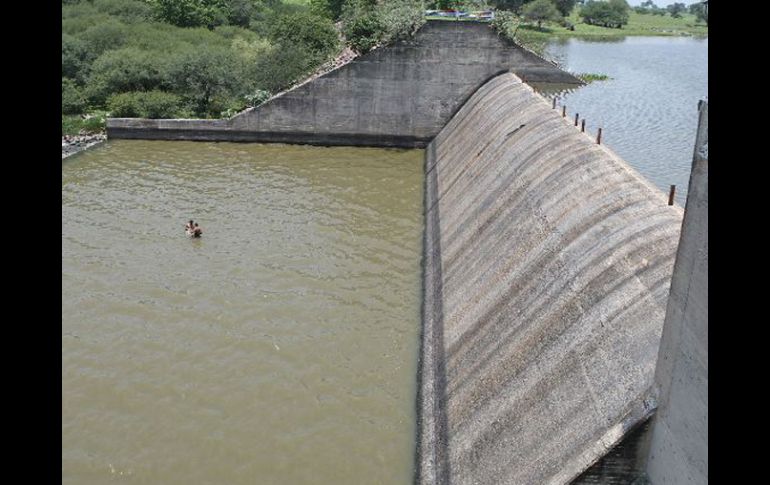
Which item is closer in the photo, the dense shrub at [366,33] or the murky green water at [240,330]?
the murky green water at [240,330]

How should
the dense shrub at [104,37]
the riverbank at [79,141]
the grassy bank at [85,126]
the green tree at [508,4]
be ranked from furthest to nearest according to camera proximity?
the green tree at [508,4] < the dense shrub at [104,37] < the grassy bank at [85,126] < the riverbank at [79,141]

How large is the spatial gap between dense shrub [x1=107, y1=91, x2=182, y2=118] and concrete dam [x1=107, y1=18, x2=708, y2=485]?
13.5 m

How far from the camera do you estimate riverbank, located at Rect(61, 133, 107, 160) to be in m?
25.1

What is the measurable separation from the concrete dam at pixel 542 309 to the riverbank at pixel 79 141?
1432 centimetres

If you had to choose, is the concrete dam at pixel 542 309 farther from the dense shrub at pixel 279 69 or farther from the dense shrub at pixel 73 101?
the dense shrub at pixel 73 101

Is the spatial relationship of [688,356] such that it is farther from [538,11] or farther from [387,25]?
[538,11]

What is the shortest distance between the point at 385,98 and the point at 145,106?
32.1 ft

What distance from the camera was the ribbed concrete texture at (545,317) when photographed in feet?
24.6

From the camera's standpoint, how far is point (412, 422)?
419 inches

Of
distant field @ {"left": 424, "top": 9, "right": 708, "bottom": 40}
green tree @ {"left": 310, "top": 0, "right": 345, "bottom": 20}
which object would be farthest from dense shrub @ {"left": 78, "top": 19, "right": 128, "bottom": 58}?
distant field @ {"left": 424, "top": 9, "right": 708, "bottom": 40}

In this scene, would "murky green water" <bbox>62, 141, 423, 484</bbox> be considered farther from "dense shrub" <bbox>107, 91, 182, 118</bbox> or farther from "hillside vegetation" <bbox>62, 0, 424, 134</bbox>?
"hillside vegetation" <bbox>62, 0, 424, 134</bbox>

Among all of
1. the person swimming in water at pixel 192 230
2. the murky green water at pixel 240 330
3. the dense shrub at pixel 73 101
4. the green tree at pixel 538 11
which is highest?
the green tree at pixel 538 11

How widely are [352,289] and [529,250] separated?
4622mm

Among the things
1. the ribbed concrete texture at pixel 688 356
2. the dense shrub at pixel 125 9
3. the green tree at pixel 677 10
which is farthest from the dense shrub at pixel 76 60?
the green tree at pixel 677 10
